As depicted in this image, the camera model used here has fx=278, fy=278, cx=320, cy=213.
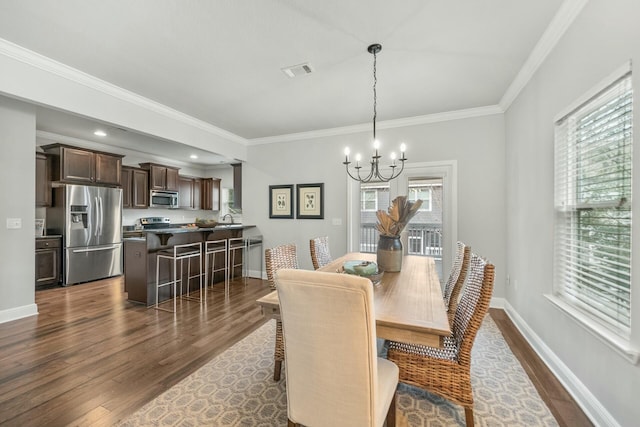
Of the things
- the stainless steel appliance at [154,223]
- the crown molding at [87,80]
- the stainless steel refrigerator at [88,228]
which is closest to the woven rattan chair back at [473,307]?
the crown molding at [87,80]

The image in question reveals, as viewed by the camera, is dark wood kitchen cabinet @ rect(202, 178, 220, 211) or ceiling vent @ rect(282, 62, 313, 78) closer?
ceiling vent @ rect(282, 62, 313, 78)

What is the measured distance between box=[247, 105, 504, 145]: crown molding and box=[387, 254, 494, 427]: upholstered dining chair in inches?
113

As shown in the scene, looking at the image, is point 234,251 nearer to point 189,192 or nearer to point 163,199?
point 163,199

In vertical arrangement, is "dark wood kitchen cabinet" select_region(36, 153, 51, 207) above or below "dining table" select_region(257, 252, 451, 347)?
above

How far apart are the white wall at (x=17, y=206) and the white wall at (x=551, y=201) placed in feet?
17.3

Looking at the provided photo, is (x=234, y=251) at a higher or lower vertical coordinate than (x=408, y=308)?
lower

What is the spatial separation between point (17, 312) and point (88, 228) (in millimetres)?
2023

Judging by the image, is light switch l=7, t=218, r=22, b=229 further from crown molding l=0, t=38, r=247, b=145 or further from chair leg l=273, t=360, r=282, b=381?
chair leg l=273, t=360, r=282, b=381

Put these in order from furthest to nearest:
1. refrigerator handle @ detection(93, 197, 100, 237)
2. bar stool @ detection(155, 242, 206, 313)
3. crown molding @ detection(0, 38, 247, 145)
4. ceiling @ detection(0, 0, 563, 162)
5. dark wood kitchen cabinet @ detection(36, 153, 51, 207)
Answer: refrigerator handle @ detection(93, 197, 100, 237) → dark wood kitchen cabinet @ detection(36, 153, 51, 207) → bar stool @ detection(155, 242, 206, 313) → crown molding @ detection(0, 38, 247, 145) → ceiling @ detection(0, 0, 563, 162)

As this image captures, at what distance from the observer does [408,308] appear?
4.87ft

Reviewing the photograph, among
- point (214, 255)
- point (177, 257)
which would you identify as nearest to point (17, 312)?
point (177, 257)

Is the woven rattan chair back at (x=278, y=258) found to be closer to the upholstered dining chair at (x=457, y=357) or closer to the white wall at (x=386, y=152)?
the upholstered dining chair at (x=457, y=357)

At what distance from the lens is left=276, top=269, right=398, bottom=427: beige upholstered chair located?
1003 millimetres

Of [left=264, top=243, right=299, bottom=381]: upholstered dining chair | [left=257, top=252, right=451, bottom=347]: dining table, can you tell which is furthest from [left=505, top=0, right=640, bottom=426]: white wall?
[left=264, top=243, right=299, bottom=381]: upholstered dining chair
